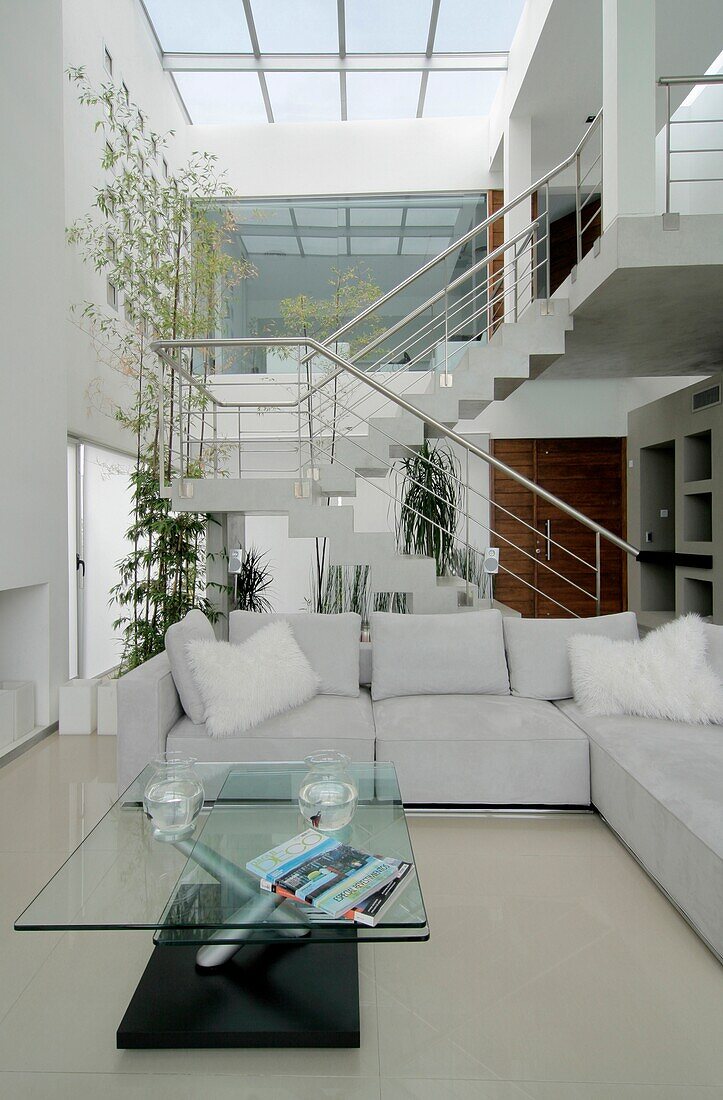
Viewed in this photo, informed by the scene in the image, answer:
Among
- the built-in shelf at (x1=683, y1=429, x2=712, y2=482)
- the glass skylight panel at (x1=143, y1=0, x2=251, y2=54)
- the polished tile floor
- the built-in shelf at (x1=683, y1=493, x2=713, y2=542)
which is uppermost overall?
the glass skylight panel at (x1=143, y1=0, x2=251, y2=54)

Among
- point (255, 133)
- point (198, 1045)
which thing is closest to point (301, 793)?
point (198, 1045)

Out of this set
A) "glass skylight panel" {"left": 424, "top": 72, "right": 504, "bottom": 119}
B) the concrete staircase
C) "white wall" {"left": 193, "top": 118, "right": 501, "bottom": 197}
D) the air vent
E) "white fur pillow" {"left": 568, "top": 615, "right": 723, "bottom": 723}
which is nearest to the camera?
"white fur pillow" {"left": 568, "top": 615, "right": 723, "bottom": 723}

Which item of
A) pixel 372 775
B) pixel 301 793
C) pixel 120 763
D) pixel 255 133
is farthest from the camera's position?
pixel 255 133

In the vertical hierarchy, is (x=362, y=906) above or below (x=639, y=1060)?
above

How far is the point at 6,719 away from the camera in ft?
13.6

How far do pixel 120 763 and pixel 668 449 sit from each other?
6.11 meters

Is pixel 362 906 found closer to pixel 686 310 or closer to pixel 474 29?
pixel 686 310

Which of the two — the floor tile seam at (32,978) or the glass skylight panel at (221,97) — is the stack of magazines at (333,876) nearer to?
the floor tile seam at (32,978)

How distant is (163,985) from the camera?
1.94 meters

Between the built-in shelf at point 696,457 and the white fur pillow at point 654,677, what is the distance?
3111 millimetres

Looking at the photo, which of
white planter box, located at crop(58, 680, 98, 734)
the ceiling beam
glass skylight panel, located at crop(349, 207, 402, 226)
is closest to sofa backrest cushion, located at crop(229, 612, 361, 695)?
white planter box, located at crop(58, 680, 98, 734)

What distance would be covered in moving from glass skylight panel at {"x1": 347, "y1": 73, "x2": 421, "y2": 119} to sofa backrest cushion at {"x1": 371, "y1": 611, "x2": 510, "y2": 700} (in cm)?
676

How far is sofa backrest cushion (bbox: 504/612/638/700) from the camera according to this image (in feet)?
12.3

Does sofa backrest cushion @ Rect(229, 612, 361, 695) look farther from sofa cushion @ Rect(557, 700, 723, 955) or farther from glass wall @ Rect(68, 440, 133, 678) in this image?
glass wall @ Rect(68, 440, 133, 678)
